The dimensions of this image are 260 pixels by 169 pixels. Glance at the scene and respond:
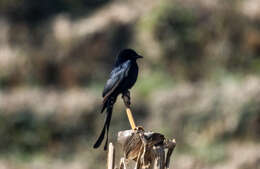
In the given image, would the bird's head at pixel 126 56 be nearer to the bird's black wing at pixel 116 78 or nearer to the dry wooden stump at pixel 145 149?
the bird's black wing at pixel 116 78

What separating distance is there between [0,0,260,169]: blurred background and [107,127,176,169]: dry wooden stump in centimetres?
746

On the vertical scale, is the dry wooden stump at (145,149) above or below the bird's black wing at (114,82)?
below

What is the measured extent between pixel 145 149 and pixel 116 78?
1.37 metres

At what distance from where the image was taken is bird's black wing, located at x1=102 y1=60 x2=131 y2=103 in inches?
281

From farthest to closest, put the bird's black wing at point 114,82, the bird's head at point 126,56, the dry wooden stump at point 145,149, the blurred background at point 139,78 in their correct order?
the blurred background at point 139,78
the bird's head at point 126,56
the bird's black wing at point 114,82
the dry wooden stump at point 145,149

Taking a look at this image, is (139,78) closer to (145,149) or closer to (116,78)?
(116,78)

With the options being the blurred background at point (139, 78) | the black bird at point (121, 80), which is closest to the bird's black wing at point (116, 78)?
the black bird at point (121, 80)

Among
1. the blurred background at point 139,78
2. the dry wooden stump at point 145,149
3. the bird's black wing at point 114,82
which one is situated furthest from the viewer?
the blurred background at point 139,78

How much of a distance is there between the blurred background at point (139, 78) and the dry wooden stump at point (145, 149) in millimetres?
7459

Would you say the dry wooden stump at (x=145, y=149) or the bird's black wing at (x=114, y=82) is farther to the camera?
the bird's black wing at (x=114, y=82)

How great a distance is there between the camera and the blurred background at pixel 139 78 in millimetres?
14453

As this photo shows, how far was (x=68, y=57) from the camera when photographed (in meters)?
16.6

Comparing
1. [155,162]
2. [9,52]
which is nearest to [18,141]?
[9,52]

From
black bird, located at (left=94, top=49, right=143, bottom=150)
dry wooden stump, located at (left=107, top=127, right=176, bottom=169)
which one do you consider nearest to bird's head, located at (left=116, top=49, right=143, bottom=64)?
black bird, located at (left=94, top=49, right=143, bottom=150)
